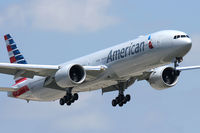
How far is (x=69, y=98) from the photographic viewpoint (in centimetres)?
5231

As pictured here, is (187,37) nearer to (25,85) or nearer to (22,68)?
(22,68)

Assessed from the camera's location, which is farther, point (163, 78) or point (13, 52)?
point (13, 52)

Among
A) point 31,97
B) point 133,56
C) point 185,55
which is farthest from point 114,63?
point 31,97

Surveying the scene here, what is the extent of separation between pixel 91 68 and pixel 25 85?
9927 millimetres

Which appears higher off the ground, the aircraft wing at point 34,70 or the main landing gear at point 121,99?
the aircraft wing at point 34,70

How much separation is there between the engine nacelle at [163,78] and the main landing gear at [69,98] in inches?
303

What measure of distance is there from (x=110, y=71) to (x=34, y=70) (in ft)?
23.1

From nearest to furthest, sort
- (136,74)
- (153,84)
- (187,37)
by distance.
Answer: (187,37), (136,74), (153,84)

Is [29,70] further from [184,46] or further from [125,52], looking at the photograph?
[184,46]

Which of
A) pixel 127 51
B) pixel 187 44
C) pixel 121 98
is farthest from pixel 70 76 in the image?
pixel 187 44

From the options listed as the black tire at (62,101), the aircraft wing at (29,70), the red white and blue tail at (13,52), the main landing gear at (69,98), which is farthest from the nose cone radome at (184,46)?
the red white and blue tail at (13,52)

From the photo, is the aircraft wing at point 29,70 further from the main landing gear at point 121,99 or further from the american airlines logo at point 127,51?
the main landing gear at point 121,99

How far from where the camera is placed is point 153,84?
54.3m

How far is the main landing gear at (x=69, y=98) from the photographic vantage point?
5234cm
